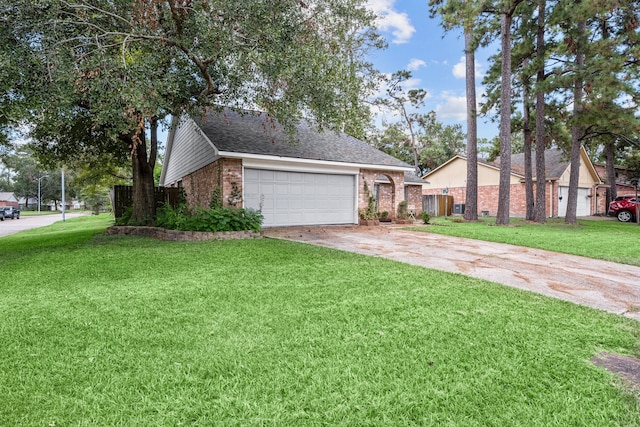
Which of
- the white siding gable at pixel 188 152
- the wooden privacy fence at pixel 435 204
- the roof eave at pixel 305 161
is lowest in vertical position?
the wooden privacy fence at pixel 435 204

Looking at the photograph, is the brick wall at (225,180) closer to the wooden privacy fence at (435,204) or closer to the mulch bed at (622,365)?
the mulch bed at (622,365)

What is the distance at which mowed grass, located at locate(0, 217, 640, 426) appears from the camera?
1.91 m

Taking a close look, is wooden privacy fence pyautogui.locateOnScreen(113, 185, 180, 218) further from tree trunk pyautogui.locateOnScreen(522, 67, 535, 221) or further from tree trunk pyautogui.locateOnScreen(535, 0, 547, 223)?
tree trunk pyautogui.locateOnScreen(522, 67, 535, 221)

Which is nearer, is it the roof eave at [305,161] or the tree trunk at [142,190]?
the roof eave at [305,161]

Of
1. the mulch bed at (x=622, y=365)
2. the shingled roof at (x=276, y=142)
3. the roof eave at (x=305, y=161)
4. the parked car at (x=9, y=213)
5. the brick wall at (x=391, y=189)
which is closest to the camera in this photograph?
the mulch bed at (x=622, y=365)

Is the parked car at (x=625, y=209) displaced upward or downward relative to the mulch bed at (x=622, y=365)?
upward

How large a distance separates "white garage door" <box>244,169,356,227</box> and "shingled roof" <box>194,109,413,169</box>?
72cm

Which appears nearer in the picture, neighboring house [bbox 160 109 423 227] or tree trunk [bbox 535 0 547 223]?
neighboring house [bbox 160 109 423 227]

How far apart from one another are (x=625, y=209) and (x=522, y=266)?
1798cm

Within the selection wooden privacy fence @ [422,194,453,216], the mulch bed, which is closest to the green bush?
the mulch bed

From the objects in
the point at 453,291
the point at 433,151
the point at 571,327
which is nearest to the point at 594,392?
the point at 571,327

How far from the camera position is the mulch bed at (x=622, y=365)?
7.42ft

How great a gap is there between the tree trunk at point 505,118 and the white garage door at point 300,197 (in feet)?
20.1

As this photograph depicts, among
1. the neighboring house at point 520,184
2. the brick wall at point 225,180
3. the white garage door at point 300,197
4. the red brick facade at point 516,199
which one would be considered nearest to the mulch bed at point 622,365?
the brick wall at point 225,180
